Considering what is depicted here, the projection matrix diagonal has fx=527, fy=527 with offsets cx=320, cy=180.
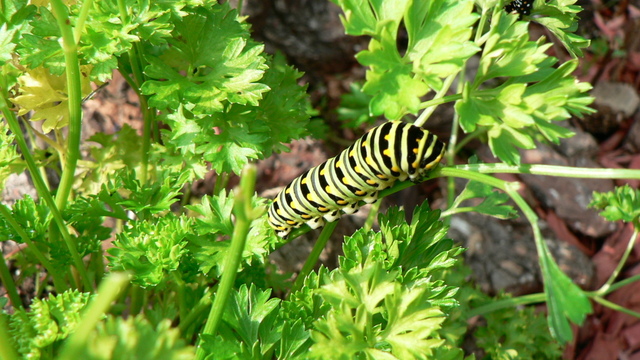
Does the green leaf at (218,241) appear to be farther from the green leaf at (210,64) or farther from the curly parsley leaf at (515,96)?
the curly parsley leaf at (515,96)

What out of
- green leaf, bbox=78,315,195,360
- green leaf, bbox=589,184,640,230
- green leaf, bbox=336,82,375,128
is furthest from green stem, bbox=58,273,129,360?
green leaf, bbox=336,82,375,128

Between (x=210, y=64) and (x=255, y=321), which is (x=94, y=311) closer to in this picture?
(x=255, y=321)

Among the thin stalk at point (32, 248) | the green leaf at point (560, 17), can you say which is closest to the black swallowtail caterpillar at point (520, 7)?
the green leaf at point (560, 17)

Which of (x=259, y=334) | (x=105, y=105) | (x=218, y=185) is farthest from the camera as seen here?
(x=105, y=105)

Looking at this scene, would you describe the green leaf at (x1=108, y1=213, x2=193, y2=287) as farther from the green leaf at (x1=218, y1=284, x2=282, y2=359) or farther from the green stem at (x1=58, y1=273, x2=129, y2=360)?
the green stem at (x1=58, y1=273, x2=129, y2=360)

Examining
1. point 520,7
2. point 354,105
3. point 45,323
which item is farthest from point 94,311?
point 354,105

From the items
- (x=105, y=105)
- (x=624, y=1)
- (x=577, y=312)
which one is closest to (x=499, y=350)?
(x=577, y=312)

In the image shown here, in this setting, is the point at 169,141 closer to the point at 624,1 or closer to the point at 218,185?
the point at 218,185
